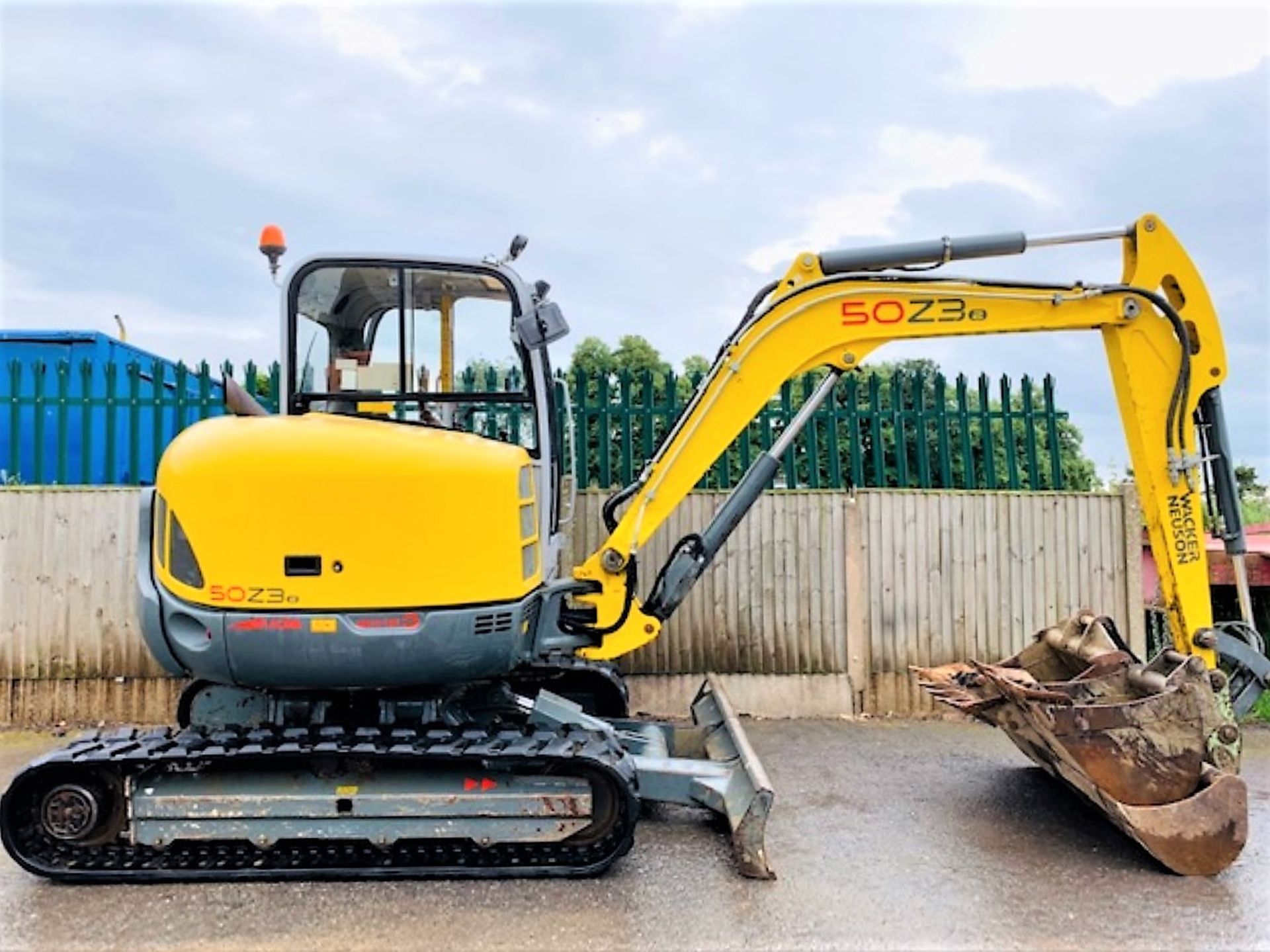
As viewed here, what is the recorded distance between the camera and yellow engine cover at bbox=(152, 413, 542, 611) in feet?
12.8

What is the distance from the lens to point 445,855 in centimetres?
400

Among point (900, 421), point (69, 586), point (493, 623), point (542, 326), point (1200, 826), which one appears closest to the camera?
point (1200, 826)

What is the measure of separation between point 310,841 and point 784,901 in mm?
1990

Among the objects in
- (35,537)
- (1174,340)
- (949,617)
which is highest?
(1174,340)

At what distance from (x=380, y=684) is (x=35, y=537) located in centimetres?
407

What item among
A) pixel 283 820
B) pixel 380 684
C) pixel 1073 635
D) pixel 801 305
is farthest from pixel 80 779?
pixel 1073 635

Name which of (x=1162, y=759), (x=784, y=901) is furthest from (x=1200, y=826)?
(x=784, y=901)

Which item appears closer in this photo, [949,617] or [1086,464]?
[949,617]

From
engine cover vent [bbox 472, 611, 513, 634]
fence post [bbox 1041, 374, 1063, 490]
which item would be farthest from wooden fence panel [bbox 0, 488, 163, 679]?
fence post [bbox 1041, 374, 1063, 490]

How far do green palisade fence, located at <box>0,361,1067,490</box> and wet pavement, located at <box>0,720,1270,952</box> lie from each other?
2955mm

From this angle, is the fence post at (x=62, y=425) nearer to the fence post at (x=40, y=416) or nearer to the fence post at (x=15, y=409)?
the fence post at (x=40, y=416)

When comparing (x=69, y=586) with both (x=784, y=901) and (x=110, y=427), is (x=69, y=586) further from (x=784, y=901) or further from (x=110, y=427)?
(x=784, y=901)

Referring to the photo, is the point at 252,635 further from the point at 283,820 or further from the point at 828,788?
the point at 828,788

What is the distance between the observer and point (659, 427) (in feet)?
23.3
